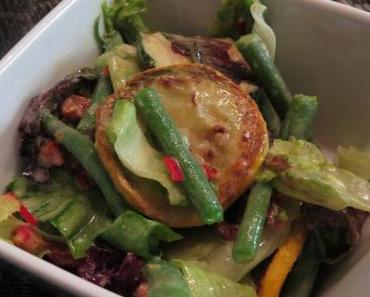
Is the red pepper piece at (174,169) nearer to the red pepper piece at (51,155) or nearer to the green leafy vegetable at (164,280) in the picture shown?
the green leafy vegetable at (164,280)

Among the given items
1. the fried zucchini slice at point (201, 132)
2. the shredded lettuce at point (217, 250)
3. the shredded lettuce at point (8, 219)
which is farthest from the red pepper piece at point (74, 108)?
the shredded lettuce at point (217, 250)

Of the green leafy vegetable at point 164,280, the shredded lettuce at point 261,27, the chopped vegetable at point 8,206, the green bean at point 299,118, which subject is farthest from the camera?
the shredded lettuce at point 261,27

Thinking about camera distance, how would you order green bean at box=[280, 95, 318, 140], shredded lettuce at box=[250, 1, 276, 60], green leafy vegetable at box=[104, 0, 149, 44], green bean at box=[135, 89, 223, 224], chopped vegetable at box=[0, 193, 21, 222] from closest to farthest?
green bean at box=[135, 89, 223, 224], chopped vegetable at box=[0, 193, 21, 222], green bean at box=[280, 95, 318, 140], shredded lettuce at box=[250, 1, 276, 60], green leafy vegetable at box=[104, 0, 149, 44]

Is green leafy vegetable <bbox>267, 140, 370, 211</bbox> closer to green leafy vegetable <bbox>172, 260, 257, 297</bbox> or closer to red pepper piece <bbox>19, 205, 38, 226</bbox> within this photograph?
green leafy vegetable <bbox>172, 260, 257, 297</bbox>

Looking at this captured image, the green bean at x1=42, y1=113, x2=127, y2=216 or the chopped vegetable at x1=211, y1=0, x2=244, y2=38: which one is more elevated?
the green bean at x1=42, y1=113, x2=127, y2=216

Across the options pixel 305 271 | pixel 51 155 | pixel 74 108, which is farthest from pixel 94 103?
pixel 305 271

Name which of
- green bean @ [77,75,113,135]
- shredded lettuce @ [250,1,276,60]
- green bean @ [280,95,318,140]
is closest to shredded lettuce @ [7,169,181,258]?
green bean @ [77,75,113,135]

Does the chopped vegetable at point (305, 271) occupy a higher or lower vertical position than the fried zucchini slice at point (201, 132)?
lower
